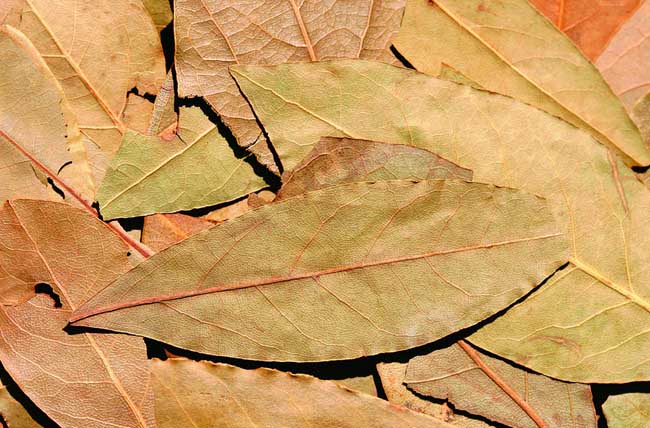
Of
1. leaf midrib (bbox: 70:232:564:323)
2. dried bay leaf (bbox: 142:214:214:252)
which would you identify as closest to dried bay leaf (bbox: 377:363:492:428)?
leaf midrib (bbox: 70:232:564:323)

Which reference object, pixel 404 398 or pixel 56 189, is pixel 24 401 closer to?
pixel 56 189

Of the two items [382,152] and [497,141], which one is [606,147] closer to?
[497,141]

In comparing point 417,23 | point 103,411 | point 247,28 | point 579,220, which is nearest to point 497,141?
point 579,220

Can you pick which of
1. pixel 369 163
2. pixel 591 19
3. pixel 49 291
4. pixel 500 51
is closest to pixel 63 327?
pixel 49 291

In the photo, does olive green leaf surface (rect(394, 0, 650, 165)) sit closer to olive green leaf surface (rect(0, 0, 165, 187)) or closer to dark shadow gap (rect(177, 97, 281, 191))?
dark shadow gap (rect(177, 97, 281, 191))

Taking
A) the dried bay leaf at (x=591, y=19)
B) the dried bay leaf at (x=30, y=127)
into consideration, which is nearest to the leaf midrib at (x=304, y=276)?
the dried bay leaf at (x=30, y=127)

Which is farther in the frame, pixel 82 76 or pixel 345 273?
pixel 82 76

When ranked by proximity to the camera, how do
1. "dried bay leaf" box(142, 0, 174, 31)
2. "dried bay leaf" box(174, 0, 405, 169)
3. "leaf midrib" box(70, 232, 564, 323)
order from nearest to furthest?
"leaf midrib" box(70, 232, 564, 323), "dried bay leaf" box(174, 0, 405, 169), "dried bay leaf" box(142, 0, 174, 31)
